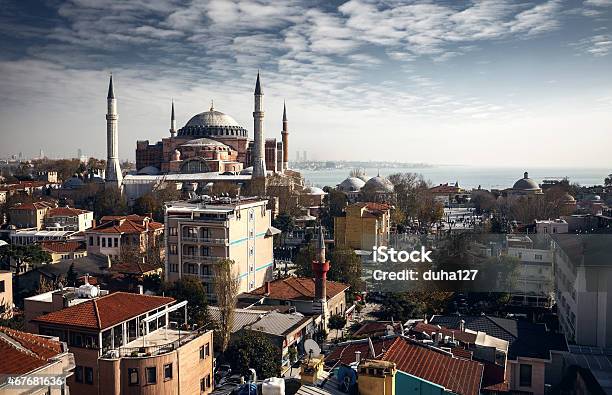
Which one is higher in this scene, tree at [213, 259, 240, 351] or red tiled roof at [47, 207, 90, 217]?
red tiled roof at [47, 207, 90, 217]

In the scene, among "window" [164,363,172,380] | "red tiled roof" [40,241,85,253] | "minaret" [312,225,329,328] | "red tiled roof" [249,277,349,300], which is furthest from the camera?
"red tiled roof" [40,241,85,253]

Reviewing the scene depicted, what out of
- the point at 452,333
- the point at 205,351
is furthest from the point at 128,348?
the point at 452,333

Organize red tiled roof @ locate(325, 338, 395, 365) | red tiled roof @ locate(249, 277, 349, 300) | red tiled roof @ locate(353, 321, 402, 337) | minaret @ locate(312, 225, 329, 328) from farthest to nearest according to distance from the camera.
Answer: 1. red tiled roof @ locate(249, 277, 349, 300)
2. minaret @ locate(312, 225, 329, 328)
3. red tiled roof @ locate(353, 321, 402, 337)
4. red tiled roof @ locate(325, 338, 395, 365)

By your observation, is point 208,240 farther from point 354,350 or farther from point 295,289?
point 354,350

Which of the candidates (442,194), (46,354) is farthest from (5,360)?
(442,194)

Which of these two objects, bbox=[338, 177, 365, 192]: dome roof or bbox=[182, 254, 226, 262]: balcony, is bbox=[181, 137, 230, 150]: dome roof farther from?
bbox=[182, 254, 226, 262]: balcony

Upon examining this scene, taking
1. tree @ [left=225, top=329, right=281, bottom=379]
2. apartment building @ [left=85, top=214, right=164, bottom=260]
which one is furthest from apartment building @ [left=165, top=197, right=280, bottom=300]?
tree @ [left=225, top=329, right=281, bottom=379]

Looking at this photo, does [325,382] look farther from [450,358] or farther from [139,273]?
[139,273]

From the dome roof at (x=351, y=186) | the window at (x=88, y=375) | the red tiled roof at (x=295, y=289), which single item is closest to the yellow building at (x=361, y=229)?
the red tiled roof at (x=295, y=289)
